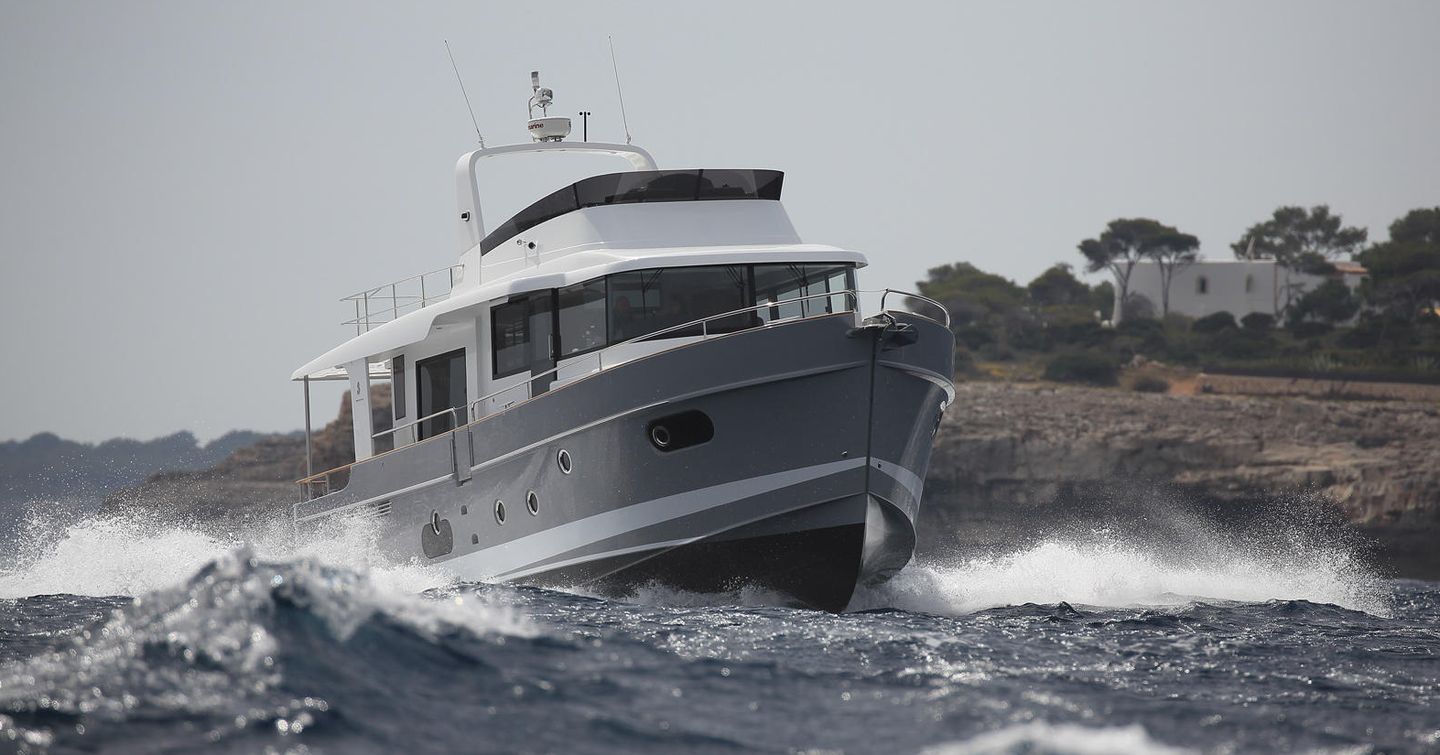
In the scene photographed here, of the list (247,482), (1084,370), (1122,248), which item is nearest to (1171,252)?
(1122,248)

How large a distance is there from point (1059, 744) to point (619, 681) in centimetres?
226

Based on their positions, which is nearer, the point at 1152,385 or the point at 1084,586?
the point at 1084,586

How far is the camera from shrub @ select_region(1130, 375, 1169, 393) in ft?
160

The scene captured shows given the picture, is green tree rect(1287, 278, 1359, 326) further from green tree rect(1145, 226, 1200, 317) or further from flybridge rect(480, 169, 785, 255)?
flybridge rect(480, 169, 785, 255)

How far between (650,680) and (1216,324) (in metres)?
53.1

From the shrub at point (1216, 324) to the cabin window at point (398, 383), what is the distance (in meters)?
46.2

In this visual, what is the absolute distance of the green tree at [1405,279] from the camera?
5350 centimetres

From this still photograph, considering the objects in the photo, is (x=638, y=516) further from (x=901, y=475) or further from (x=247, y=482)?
(x=247, y=482)

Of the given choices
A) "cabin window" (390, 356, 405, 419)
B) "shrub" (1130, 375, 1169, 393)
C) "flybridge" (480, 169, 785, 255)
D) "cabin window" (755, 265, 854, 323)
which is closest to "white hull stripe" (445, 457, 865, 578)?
"cabin window" (755, 265, 854, 323)

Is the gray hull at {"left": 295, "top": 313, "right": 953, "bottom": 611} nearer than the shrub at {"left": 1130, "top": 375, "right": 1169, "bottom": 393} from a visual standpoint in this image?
Yes

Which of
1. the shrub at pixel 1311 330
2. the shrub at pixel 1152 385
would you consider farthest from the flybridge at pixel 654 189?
the shrub at pixel 1311 330

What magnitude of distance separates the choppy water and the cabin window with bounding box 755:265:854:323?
379cm

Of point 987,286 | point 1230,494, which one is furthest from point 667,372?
point 987,286

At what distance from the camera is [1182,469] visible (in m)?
37.8
